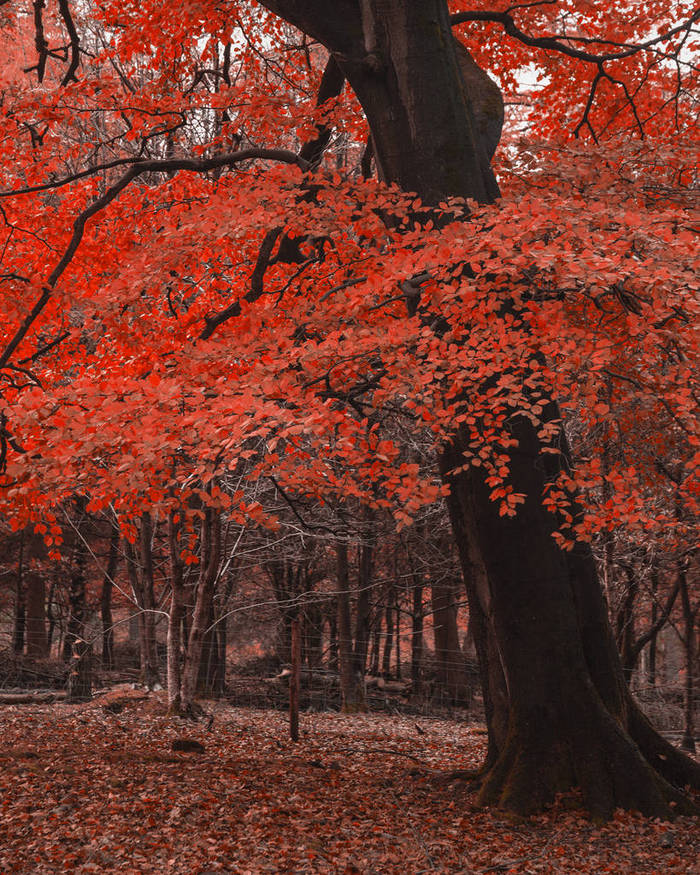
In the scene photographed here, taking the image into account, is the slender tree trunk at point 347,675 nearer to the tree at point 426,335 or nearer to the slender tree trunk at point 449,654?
the slender tree trunk at point 449,654

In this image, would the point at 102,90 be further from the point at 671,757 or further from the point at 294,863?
the point at 671,757

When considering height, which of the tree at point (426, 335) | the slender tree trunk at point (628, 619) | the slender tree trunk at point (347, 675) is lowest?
the slender tree trunk at point (347, 675)

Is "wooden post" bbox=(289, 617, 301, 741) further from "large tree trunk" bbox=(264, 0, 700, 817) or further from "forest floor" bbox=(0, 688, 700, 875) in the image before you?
"large tree trunk" bbox=(264, 0, 700, 817)

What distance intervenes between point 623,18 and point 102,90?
555 centimetres

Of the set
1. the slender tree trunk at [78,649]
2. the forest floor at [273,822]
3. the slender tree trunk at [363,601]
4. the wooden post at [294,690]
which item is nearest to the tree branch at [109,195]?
the forest floor at [273,822]

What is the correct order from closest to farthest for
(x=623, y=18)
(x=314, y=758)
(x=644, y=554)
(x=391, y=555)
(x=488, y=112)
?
(x=488, y=112) < (x=314, y=758) < (x=623, y=18) < (x=644, y=554) < (x=391, y=555)

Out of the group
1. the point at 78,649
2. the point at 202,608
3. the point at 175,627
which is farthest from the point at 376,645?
the point at 202,608

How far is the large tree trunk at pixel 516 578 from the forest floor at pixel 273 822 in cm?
26

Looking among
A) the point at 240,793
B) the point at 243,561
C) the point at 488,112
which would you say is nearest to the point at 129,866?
the point at 240,793

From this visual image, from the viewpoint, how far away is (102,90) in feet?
22.0

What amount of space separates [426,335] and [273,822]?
130 inches

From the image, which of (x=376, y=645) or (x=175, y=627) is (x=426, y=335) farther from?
(x=376, y=645)

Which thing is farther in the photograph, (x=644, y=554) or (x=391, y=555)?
(x=391, y=555)

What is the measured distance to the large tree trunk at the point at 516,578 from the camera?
5.21 m
